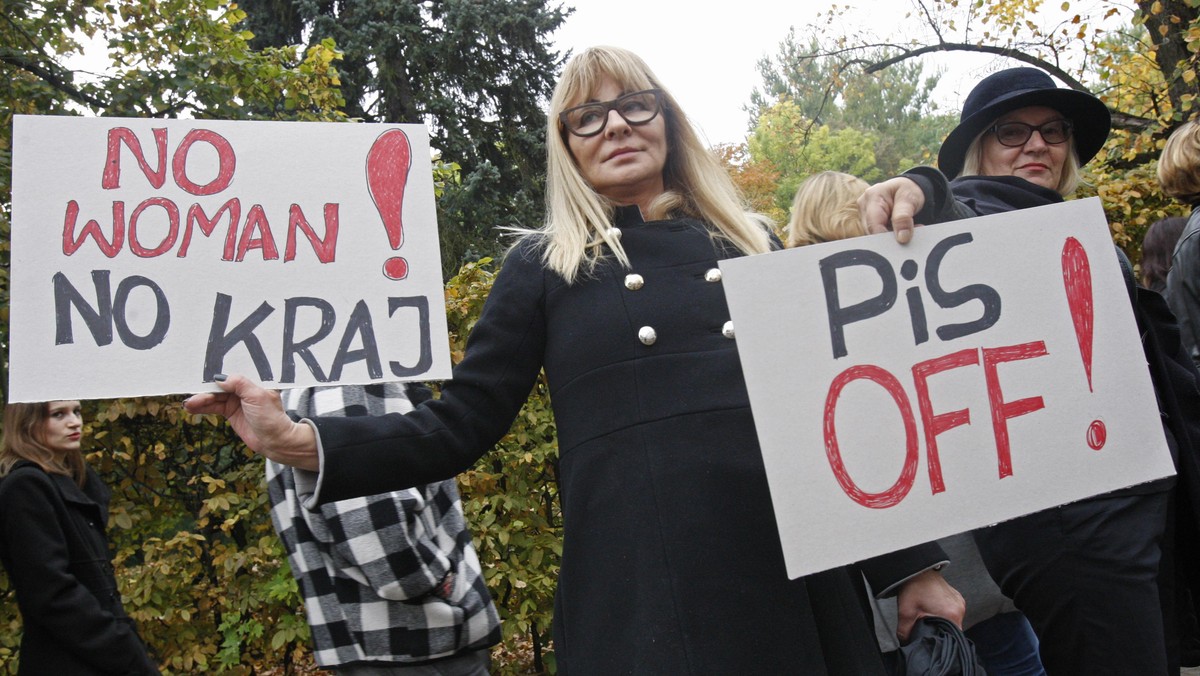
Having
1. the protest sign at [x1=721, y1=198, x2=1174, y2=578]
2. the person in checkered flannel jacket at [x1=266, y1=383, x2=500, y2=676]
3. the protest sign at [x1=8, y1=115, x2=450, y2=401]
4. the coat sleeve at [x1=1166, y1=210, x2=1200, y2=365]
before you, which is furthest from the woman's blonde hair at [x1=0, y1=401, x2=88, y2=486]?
the coat sleeve at [x1=1166, y1=210, x2=1200, y2=365]

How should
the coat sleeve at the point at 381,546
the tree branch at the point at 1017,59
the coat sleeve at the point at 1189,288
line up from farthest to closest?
the tree branch at the point at 1017,59 < the coat sleeve at the point at 1189,288 < the coat sleeve at the point at 381,546

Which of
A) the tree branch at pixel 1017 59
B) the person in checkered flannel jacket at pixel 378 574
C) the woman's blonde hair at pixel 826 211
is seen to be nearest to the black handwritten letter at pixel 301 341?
the person in checkered flannel jacket at pixel 378 574

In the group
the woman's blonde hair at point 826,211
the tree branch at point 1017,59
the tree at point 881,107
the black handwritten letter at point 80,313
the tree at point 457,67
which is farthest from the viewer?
the tree at point 881,107

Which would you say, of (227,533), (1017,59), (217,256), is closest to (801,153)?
(1017,59)

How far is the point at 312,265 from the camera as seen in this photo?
195 centimetres

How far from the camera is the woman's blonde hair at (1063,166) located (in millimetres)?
2727

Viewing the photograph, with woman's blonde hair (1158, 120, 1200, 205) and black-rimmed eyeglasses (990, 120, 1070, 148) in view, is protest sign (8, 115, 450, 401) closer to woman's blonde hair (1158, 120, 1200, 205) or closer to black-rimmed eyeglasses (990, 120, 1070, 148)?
black-rimmed eyeglasses (990, 120, 1070, 148)

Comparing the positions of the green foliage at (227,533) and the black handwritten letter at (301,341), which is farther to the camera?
the green foliage at (227,533)

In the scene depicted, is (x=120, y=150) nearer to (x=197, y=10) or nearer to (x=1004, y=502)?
(x=1004, y=502)

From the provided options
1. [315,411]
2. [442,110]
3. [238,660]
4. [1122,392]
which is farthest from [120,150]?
[442,110]

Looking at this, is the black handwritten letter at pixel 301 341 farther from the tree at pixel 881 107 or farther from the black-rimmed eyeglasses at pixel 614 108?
the tree at pixel 881 107

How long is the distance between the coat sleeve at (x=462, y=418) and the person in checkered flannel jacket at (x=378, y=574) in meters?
0.60

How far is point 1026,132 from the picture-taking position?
2658 mm

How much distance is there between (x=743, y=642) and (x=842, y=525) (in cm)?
24
